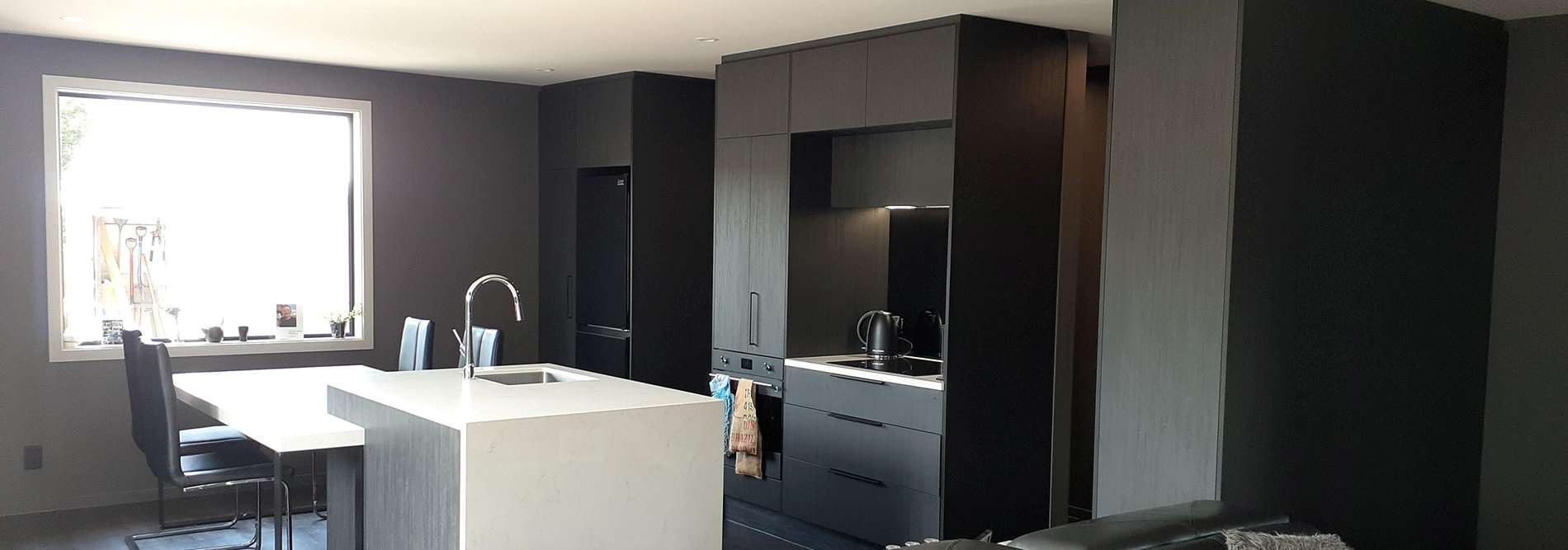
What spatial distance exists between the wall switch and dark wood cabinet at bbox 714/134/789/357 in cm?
331

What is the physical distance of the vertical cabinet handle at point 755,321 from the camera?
18.0 ft

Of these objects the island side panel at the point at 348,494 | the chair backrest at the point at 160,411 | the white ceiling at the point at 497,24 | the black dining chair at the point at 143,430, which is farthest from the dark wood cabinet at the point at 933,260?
the chair backrest at the point at 160,411

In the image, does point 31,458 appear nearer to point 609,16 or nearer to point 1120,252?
point 609,16

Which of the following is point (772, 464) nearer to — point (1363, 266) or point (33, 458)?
point (1363, 266)

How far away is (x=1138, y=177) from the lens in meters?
3.65

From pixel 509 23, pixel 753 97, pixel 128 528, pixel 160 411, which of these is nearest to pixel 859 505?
pixel 753 97

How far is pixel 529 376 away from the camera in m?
3.91

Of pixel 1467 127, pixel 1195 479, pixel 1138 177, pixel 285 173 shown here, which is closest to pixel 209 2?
pixel 285 173

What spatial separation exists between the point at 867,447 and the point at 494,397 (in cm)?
→ 207

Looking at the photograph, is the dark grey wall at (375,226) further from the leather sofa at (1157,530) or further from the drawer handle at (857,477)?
the leather sofa at (1157,530)

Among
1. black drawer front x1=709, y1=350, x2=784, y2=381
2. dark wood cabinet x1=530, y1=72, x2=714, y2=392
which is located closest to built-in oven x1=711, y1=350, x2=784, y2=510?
black drawer front x1=709, y1=350, x2=784, y2=381

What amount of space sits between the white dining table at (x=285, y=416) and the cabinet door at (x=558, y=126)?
7.29ft

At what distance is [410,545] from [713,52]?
308 cm

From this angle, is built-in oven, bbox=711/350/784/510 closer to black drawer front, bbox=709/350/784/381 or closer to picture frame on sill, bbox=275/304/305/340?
black drawer front, bbox=709/350/784/381
